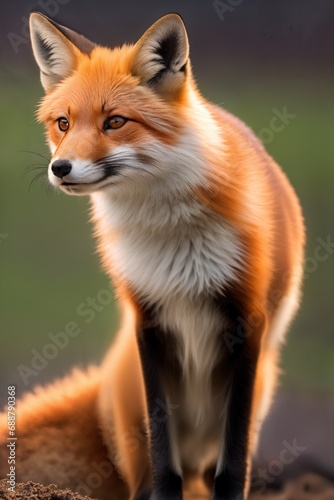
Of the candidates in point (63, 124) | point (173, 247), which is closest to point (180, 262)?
point (173, 247)

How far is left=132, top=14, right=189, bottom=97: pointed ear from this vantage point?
2.72m

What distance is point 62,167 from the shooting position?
255 cm

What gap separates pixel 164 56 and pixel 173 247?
2.63 feet

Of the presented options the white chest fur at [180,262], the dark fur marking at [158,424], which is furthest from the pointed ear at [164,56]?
the dark fur marking at [158,424]

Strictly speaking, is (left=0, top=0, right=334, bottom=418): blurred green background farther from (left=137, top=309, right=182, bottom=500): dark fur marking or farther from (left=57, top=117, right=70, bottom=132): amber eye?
(left=57, top=117, right=70, bottom=132): amber eye

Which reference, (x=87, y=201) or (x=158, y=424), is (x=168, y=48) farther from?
(x=158, y=424)

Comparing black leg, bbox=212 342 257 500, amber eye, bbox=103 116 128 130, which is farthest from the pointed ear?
black leg, bbox=212 342 257 500

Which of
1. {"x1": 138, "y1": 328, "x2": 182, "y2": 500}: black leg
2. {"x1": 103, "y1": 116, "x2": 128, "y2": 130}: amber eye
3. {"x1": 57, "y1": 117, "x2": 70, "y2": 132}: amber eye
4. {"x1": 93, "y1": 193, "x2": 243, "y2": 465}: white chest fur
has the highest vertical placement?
{"x1": 103, "y1": 116, "x2": 128, "y2": 130}: amber eye

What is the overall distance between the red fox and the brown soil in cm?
10

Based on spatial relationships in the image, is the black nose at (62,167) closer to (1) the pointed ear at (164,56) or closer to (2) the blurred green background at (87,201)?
(1) the pointed ear at (164,56)

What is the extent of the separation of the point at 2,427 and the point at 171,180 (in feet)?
5.26

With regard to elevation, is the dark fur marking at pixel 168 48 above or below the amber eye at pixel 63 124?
above

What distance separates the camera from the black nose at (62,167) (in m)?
2.55

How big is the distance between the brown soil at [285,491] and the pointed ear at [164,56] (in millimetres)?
1966
